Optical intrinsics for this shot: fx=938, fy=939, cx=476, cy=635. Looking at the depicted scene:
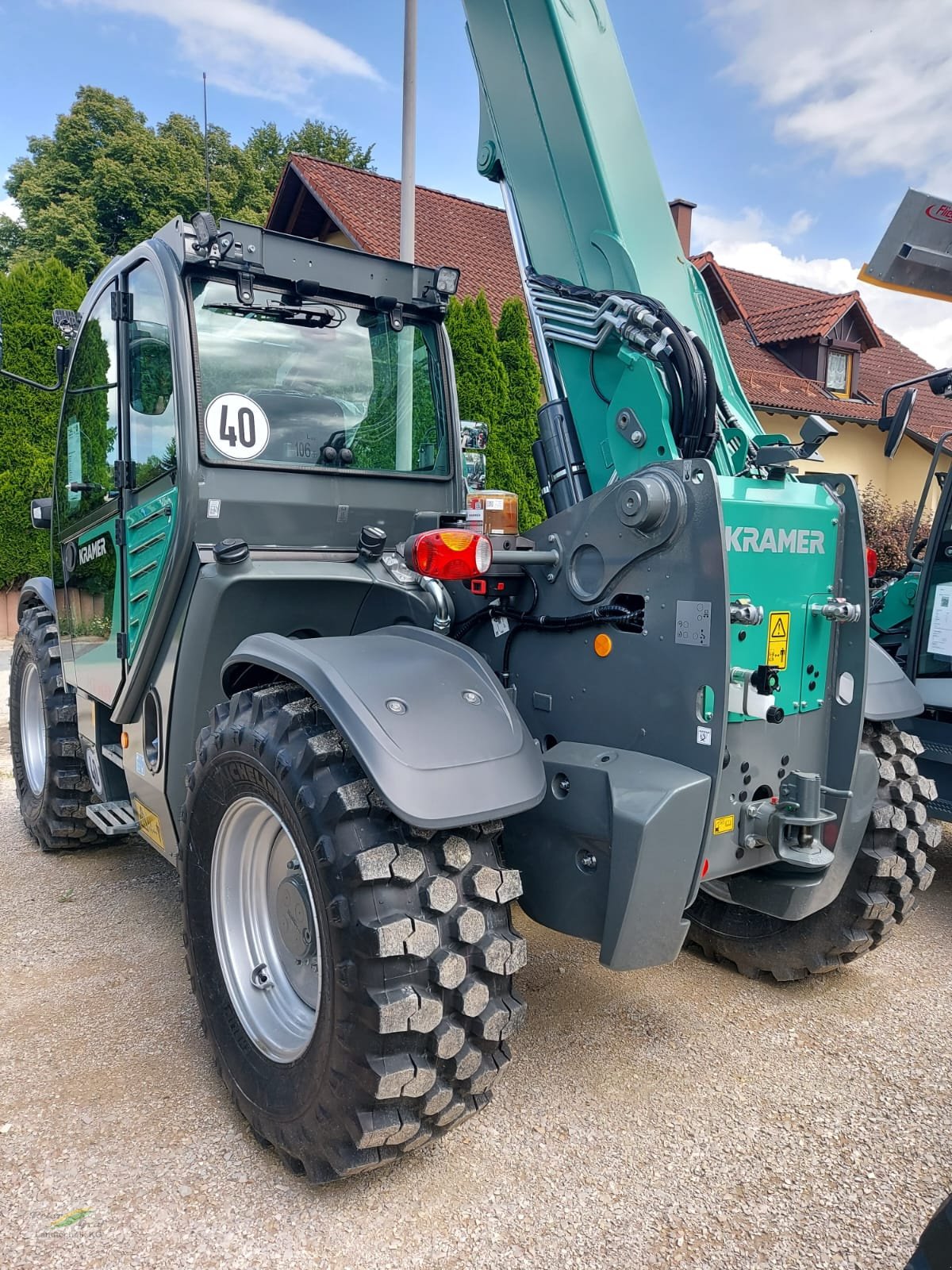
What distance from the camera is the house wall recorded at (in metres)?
18.0

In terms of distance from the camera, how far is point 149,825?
3531 mm

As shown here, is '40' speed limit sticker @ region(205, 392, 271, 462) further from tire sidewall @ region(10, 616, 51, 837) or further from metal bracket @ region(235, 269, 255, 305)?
tire sidewall @ region(10, 616, 51, 837)

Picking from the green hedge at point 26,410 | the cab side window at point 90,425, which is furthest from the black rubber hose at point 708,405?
the green hedge at point 26,410

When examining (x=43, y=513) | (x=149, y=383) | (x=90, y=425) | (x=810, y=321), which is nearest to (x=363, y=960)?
(x=149, y=383)

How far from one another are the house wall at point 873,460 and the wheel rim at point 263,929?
1609 cm

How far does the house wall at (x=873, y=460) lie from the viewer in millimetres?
18016

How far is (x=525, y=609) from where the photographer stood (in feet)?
8.87

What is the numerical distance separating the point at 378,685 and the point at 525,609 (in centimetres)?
58

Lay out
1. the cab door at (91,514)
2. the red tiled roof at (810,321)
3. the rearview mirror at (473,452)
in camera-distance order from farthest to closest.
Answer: the red tiled roof at (810,321)
the rearview mirror at (473,452)
the cab door at (91,514)

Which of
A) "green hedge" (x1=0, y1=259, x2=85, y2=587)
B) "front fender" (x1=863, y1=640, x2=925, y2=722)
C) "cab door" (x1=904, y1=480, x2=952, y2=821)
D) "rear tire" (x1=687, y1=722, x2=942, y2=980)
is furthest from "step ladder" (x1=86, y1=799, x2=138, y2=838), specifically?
"green hedge" (x1=0, y1=259, x2=85, y2=587)

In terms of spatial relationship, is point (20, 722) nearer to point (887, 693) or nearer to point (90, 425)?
point (90, 425)

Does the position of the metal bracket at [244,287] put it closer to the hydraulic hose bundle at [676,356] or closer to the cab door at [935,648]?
the hydraulic hose bundle at [676,356]

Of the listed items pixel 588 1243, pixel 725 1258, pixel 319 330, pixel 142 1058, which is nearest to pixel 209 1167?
pixel 142 1058

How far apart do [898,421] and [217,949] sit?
2.73 metres
